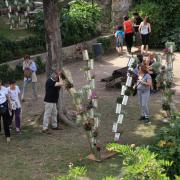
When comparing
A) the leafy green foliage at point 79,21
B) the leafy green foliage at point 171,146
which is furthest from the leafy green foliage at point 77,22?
the leafy green foliage at point 171,146

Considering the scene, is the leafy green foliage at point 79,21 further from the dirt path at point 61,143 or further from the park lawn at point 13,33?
the dirt path at point 61,143

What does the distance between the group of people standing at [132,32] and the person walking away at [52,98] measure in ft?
28.1

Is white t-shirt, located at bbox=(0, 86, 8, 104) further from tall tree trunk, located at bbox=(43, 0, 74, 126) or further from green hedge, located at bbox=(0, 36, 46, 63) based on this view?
green hedge, located at bbox=(0, 36, 46, 63)

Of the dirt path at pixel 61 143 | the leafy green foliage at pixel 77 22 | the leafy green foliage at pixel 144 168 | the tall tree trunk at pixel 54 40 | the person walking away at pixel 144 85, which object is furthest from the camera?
the leafy green foliage at pixel 77 22

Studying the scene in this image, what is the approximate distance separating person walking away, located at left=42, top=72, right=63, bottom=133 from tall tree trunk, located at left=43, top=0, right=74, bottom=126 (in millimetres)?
561

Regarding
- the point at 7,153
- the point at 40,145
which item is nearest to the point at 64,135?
the point at 40,145

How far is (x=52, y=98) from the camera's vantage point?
11375 millimetres

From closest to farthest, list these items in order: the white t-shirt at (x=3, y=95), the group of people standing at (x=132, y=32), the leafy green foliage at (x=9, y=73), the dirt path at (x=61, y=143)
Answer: the dirt path at (x=61, y=143) → the white t-shirt at (x=3, y=95) → the leafy green foliage at (x=9, y=73) → the group of people standing at (x=132, y=32)

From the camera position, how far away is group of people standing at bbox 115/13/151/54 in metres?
19.6

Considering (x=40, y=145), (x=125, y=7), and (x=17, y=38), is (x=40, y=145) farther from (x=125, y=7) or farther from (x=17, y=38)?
(x=125, y=7)

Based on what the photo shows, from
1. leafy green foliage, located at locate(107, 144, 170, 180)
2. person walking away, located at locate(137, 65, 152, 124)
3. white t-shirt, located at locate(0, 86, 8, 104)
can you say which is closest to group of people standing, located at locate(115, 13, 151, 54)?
person walking away, located at locate(137, 65, 152, 124)

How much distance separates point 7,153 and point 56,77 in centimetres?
206

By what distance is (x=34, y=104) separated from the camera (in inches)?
560

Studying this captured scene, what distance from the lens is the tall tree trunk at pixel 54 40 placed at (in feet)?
39.1
